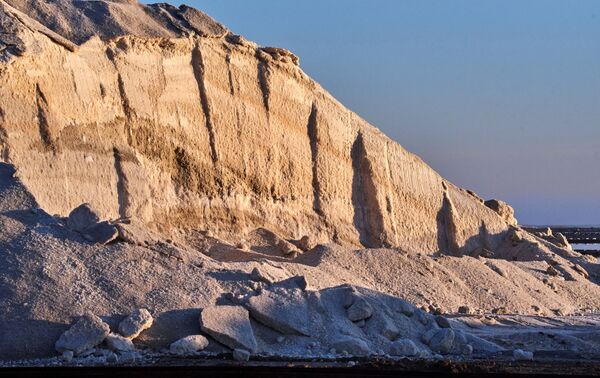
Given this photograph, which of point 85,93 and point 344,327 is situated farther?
point 85,93

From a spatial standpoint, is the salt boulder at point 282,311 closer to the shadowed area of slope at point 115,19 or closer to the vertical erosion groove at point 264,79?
the shadowed area of slope at point 115,19

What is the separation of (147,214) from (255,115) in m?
4.09

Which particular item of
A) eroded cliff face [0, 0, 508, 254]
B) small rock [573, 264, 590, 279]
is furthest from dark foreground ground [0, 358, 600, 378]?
small rock [573, 264, 590, 279]

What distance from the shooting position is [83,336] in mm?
13891

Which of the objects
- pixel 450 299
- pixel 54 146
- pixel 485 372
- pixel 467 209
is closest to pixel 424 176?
pixel 467 209

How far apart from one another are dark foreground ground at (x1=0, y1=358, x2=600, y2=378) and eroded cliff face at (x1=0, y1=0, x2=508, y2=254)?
18.1 ft

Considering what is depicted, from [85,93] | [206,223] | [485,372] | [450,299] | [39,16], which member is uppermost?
[39,16]

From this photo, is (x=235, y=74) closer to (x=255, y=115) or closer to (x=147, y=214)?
(x=255, y=115)

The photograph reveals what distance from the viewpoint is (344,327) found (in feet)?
51.3

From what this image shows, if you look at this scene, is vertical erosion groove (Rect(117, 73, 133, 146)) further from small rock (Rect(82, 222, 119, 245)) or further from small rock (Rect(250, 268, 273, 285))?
small rock (Rect(250, 268, 273, 285))

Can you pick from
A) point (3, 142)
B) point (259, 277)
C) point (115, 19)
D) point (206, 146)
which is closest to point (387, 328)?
point (259, 277)

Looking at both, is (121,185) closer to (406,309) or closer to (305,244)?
(305,244)

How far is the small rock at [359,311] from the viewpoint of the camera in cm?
1590

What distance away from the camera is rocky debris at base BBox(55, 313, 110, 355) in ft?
45.3
